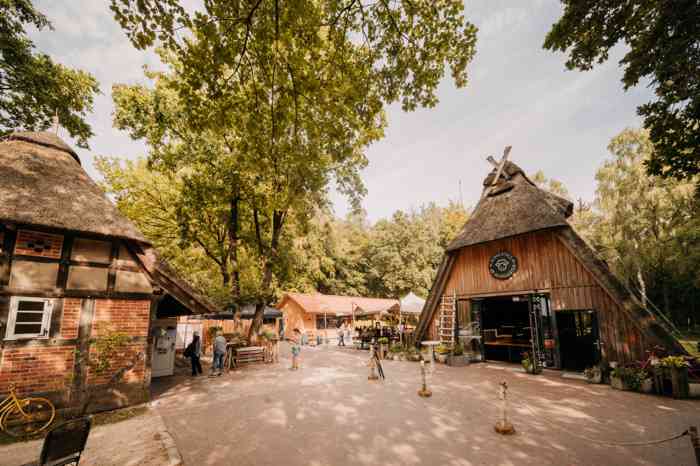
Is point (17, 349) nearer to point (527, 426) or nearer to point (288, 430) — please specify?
point (288, 430)

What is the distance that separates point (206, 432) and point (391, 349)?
1178 cm

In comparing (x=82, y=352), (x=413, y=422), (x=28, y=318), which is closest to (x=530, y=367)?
(x=413, y=422)

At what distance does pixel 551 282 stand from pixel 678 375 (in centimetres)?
445

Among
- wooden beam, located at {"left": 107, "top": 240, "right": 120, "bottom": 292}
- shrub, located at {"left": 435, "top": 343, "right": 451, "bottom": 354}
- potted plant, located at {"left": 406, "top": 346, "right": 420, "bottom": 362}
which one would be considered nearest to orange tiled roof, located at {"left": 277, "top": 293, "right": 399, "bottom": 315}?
potted plant, located at {"left": 406, "top": 346, "right": 420, "bottom": 362}

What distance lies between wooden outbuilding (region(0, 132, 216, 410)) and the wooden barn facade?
480 inches

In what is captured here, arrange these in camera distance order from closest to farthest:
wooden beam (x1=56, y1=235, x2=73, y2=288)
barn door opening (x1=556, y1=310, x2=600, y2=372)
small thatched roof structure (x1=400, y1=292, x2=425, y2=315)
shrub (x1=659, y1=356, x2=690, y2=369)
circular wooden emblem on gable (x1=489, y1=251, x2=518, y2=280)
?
wooden beam (x1=56, y1=235, x2=73, y2=288) → shrub (x1=659, y1=356, x2=690, y2=369) → barn door opening (x1=556, y1=310, x2=600, y2=372) → circular wooden emblem on gable (x1=489, y1=251, x2=518, y2=280) → small thatched roof structure (x1=400, y1=292, x2=425, y2=315)

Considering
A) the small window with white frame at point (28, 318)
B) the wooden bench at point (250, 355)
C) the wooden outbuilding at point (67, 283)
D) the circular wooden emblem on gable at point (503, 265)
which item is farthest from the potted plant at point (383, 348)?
the small window with white frame at point (28, 318)

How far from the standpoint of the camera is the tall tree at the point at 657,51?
22.2 ft

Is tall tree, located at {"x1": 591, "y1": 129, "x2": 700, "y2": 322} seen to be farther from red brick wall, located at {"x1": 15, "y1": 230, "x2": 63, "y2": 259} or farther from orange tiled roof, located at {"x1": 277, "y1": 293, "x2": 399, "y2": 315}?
red brick wall, located at {"x1": 15, "y1": 230, "x2": 63, "y2": 259}

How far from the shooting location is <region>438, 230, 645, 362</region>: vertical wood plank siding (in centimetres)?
1039

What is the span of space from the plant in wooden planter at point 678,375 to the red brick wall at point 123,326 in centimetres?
1506

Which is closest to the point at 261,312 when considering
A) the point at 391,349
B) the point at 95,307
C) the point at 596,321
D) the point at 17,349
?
the point at 391,349

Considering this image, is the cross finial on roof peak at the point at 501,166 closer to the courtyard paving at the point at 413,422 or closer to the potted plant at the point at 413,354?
the courtyard paving at the point at 413,422

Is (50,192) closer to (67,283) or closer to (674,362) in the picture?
(67,283)
